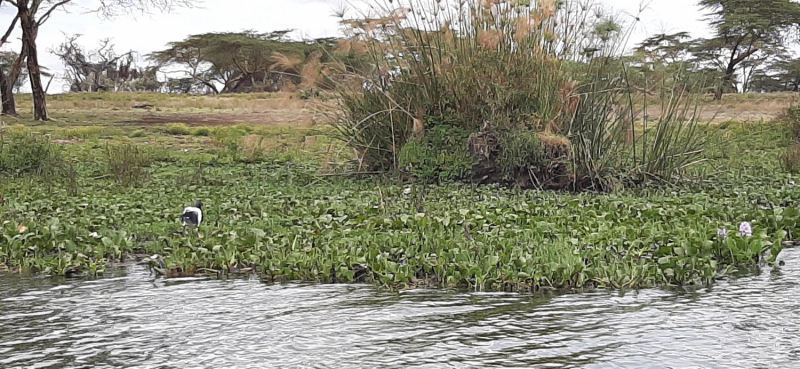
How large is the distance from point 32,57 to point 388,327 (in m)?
22.4

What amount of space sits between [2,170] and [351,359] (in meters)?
9.78

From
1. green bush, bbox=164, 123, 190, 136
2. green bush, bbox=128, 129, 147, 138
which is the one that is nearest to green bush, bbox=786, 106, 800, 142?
green bush, bbox=164, 123, 190, 136

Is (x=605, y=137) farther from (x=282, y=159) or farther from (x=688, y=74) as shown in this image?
(x=282, y=159)

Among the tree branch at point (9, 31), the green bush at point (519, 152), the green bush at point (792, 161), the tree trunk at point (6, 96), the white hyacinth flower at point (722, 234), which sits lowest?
the green bush at point (792, 161)

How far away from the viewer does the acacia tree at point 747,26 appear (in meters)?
31.8

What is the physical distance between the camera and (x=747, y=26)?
31844 mm

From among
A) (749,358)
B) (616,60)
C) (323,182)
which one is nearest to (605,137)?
(616,60)

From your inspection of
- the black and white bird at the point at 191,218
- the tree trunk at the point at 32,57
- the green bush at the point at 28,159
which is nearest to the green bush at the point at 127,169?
the green bush at the point at 28,159

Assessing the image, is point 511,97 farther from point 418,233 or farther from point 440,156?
point 418,233

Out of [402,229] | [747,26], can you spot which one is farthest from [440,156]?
[747,26]

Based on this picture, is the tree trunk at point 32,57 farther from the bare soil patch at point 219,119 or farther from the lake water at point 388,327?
the lake water at point 388,327

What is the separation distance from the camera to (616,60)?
362 inches

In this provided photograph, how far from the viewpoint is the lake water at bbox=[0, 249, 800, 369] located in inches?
121

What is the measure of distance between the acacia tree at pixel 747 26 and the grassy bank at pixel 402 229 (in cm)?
2361
